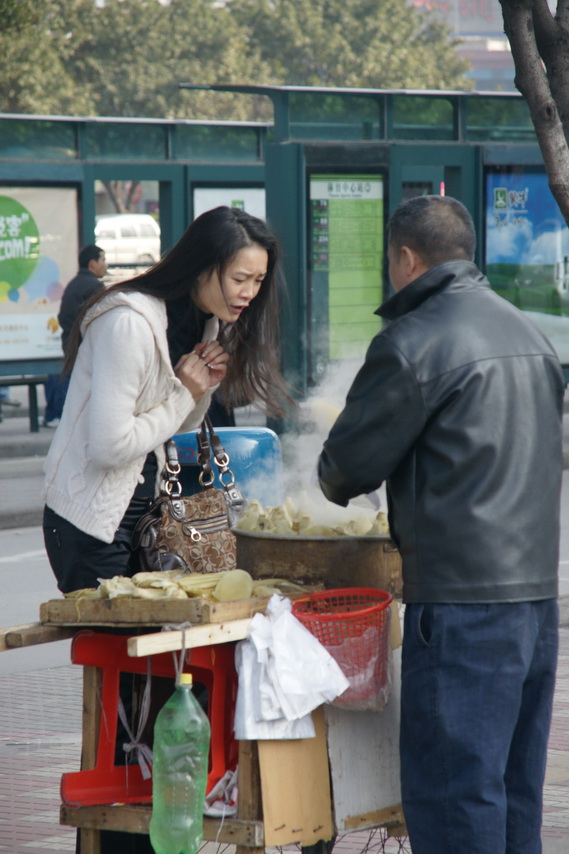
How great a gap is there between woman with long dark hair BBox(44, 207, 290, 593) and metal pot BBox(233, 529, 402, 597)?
406mm

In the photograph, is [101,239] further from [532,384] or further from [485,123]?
[532,384]

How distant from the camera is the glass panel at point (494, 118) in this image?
515 inches

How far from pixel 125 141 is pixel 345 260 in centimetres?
355

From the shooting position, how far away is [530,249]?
44.5ft

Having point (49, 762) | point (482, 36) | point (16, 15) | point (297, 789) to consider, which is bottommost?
point (49, 762)

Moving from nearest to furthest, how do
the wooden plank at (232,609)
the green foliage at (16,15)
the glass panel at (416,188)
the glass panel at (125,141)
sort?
the wooden plank at (232,609) → the glass panel at (125,141) → the glass panel at (416,188) → the green foliage at (16,15)

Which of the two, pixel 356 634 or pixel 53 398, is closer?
pixel 356 634

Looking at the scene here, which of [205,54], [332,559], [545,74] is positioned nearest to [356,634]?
[332,559]

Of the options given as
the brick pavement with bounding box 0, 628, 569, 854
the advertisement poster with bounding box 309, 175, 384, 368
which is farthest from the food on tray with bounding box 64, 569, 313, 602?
the advertisement poster with bounding box 309, 175, 384, 368

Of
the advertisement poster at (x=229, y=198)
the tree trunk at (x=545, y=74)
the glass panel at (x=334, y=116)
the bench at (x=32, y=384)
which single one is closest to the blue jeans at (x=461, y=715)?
the tree trunk at (x=545, y=74)

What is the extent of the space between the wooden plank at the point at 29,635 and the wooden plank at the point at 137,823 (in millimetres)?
423

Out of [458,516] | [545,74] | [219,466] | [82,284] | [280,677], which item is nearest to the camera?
[458,516]

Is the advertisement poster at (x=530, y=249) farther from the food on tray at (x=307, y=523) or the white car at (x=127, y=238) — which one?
the white car at (x=127, y=238)

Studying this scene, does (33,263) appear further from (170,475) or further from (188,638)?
(188,638)
